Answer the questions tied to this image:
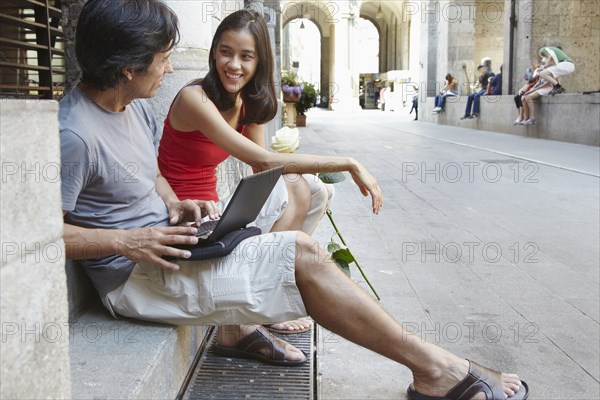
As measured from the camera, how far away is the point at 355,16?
35.0 metres

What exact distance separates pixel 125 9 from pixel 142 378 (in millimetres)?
1044

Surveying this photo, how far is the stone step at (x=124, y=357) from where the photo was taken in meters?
1.70

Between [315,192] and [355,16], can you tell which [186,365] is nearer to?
[315,192]

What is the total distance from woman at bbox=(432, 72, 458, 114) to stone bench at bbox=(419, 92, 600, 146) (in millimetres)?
1421

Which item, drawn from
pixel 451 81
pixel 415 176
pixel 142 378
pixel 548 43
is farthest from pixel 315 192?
pixel 451 81

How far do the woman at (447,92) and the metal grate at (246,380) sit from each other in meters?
18.7

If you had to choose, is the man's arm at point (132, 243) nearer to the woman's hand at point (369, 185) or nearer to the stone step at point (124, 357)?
the stone step at point (124, 357)

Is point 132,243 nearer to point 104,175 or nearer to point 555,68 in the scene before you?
point 104,175

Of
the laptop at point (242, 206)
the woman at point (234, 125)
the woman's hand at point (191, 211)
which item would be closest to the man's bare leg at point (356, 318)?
the laptop at point (242, 206)

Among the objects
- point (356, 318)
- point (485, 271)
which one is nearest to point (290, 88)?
point (485, 271)

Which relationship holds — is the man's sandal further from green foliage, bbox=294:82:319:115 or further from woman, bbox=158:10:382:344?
green foliage, bbox=294:82:319:115

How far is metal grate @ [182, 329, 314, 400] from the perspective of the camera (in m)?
2.27

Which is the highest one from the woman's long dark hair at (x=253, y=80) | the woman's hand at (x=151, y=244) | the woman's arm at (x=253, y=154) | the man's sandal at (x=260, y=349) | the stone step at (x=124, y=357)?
the woman's long dark hair at (x=253, y=80)

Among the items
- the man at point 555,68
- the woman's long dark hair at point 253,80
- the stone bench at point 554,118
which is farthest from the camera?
the man at point 555,68
